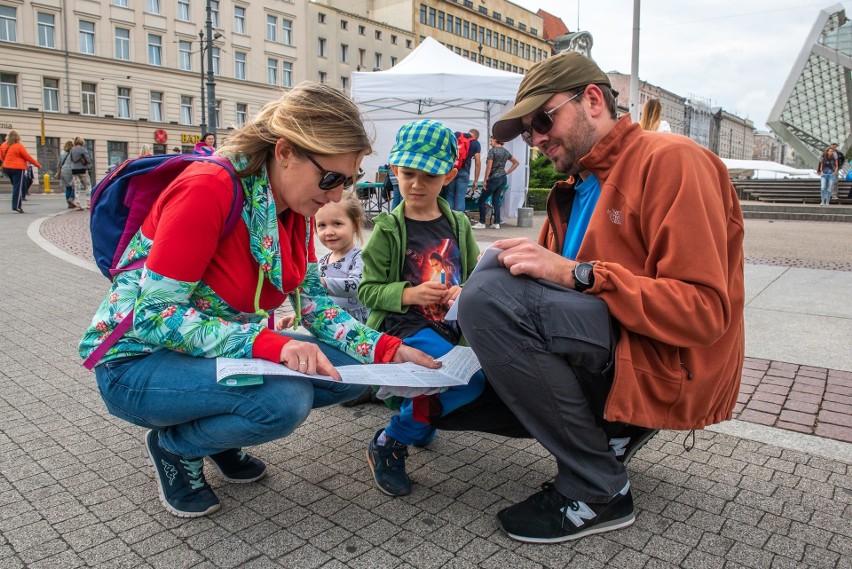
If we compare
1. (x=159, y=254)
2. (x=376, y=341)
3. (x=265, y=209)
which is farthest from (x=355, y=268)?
(x=159, y=254)

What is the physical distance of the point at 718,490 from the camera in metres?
2.49

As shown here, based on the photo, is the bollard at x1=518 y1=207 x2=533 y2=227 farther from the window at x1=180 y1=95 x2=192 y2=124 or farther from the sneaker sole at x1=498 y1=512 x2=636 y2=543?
the window at x1=180 y1=95 x2=192 y2=124

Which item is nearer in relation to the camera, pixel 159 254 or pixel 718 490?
pixel 159 254

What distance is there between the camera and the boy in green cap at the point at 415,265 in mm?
2531

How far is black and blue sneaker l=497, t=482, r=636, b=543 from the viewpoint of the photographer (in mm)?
2111

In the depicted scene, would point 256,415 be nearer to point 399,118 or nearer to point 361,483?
point 361,483

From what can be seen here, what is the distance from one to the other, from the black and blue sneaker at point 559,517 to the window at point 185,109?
49.0m

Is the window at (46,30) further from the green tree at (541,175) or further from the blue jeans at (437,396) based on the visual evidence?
the blue jeans at (437,396)

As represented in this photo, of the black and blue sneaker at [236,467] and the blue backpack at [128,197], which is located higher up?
the blue backpack at [128,197]

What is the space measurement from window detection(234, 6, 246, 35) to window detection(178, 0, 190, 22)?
3.85 metres

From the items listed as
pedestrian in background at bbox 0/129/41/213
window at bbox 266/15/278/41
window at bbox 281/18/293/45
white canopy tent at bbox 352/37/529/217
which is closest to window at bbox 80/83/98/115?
window at bbox 266/15/278/41

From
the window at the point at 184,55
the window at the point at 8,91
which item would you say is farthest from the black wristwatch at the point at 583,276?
the window at the point at 184,55

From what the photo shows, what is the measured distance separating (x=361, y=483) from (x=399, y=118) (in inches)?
520

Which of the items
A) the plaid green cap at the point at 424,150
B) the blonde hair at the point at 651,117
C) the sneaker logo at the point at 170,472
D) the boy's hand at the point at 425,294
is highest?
the blonde hair at the point at 651,117
